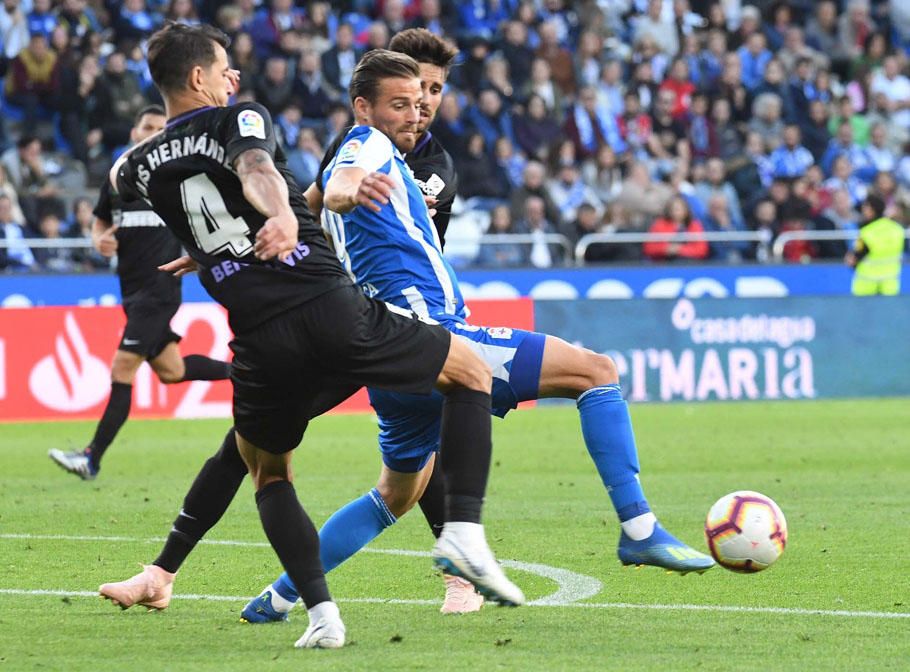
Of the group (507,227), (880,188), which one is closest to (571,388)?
(507,227)

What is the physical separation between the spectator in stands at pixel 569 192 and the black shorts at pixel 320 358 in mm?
15557

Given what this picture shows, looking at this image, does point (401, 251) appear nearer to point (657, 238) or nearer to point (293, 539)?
point (293, 539)

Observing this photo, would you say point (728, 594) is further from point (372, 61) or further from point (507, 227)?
point (507, 227)

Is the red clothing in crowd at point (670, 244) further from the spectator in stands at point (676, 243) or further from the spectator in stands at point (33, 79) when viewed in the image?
the spectator in stands at point (33, 79)

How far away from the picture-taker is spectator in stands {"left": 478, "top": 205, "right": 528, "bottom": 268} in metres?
19.0

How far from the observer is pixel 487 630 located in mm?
5457

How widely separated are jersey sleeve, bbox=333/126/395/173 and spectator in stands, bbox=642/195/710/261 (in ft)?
47.7

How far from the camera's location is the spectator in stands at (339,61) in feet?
68.8

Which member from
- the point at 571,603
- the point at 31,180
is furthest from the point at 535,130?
the point at 571,603

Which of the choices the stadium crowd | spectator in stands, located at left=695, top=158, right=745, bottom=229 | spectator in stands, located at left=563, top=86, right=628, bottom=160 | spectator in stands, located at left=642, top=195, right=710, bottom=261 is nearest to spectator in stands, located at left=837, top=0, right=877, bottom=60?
the stadium crowd

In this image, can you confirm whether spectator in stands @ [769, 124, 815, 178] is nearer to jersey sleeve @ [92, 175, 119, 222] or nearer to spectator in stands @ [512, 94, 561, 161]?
spectator in stands @ [512, 94, 561, 161]

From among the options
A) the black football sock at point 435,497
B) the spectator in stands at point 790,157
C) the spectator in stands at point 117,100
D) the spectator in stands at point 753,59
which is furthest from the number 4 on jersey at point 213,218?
the spectator in stands at point 753,59

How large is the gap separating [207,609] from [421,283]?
58.2 inches

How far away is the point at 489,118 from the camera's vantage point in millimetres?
21531
